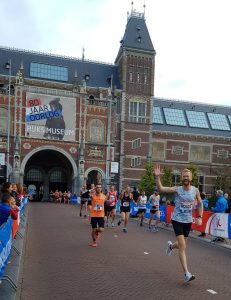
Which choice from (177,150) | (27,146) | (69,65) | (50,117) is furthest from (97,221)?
(177,150)

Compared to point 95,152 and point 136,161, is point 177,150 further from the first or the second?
point 95,152

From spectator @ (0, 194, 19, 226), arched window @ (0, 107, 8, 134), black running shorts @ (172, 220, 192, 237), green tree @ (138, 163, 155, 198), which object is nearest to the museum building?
arched window @ (0, 107, 8, 134)

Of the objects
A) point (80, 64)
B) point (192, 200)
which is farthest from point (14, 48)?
point (192, 200)

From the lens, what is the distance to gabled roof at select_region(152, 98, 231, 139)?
5850 centimetres

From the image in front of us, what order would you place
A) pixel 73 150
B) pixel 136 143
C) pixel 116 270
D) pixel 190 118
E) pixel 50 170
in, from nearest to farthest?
pixel 116 270 → pixel 73 150 → pixel 136 143 → pixel 50 170 → pixel 190 118

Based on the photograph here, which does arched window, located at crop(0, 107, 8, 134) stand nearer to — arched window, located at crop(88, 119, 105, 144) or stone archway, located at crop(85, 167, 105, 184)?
arched window, located at crop(88, 119, 105, 144)

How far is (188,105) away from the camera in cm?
6256

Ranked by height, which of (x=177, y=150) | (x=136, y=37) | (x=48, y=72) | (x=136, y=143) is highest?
(x=136, y=37)

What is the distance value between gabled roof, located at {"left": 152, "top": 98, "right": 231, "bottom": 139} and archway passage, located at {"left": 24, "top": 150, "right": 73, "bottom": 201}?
13260 millimetres

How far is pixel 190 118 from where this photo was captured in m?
60.7

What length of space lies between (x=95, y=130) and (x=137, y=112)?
703 centimetres

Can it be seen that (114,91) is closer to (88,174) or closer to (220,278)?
(88,174)

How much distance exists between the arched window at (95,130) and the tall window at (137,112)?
5380 mm

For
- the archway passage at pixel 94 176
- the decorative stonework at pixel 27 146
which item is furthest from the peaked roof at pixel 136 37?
the decorative stonework at pixel 27 146
